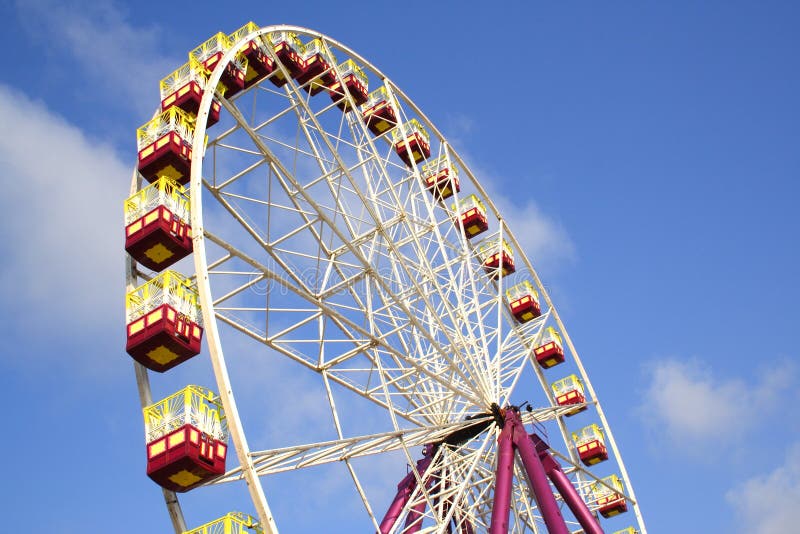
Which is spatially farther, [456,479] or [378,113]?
[378,113]

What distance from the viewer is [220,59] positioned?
52.0 feet

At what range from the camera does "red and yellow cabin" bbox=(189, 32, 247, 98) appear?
51.8 ft

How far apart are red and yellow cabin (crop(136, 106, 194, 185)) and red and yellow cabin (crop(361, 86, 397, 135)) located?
828cm

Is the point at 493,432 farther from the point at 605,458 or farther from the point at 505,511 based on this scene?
the point at 605,458

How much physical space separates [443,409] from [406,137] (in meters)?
6.65

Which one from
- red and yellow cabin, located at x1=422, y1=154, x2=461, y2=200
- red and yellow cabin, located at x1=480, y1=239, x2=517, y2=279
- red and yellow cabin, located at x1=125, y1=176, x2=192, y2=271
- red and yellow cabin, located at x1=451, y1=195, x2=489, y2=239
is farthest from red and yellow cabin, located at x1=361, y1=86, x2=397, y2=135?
red and yellow cabin, located at x1=125, y1=176, x2=192, y2=271

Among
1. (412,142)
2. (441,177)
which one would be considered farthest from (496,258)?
(412,142)

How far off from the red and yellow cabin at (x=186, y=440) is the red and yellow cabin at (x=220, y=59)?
Result: 609cm

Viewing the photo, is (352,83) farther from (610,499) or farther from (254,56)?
(610,499)

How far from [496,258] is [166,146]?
10.9m

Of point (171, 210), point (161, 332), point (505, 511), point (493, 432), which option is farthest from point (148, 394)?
point (493, 432)

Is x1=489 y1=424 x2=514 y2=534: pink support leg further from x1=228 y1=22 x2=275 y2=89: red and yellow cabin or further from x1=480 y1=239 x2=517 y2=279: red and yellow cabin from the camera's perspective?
x1=228 y1=22 x2=275 y2=89: red and yellow cabin

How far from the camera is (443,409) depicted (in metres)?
18.9

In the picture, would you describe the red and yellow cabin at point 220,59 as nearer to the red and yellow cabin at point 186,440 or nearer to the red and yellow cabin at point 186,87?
the red and yellow cabin at point 186,87
